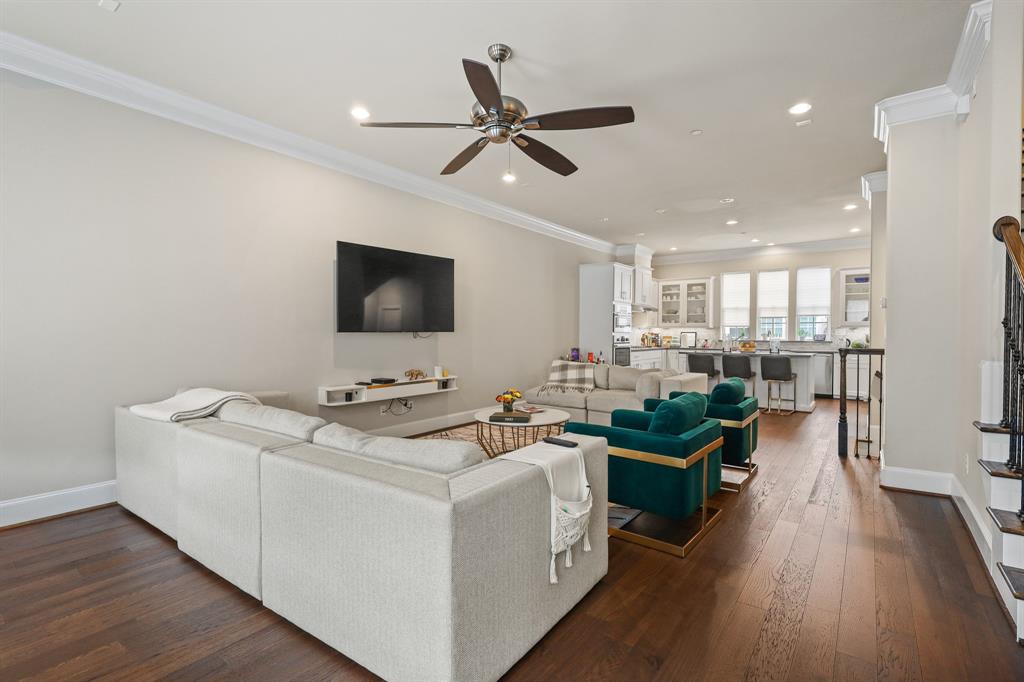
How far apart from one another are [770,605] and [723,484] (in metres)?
1.69

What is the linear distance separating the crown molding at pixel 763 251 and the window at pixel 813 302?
0.40m

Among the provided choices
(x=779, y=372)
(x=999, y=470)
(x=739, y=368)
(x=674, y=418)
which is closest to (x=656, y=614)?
(x=674, y=418)

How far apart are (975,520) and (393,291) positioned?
4696 millimetres

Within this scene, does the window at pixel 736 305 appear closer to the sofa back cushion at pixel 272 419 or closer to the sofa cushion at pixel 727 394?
the sofa cushion at pixel 727 394

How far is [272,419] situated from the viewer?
233cm

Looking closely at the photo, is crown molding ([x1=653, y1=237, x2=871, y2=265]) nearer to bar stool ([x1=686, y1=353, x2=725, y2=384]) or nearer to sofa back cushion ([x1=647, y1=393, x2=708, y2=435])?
bar stool ([x1=686, y1=353, x2=725, y2=384])

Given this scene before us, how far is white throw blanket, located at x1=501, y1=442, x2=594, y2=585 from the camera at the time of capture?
1.78m

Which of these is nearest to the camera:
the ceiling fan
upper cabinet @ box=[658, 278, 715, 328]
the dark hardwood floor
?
the dark hardwood floor

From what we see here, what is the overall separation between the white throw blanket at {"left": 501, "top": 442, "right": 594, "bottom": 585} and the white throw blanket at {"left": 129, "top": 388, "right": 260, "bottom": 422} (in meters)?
1.85

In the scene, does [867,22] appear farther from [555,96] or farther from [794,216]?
[794,216]

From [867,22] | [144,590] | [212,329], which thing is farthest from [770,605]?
[212,329]

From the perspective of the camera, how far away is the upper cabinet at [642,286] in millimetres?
8742

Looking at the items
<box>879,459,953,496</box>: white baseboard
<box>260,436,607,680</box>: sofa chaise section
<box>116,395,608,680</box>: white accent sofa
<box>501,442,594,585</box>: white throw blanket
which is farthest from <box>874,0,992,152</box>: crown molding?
<box>260,436,607,680</box>: sofa chaise section

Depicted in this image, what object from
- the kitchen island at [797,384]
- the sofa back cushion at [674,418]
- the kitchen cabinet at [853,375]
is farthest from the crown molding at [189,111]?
the kitchen cabinet at [853,375]
